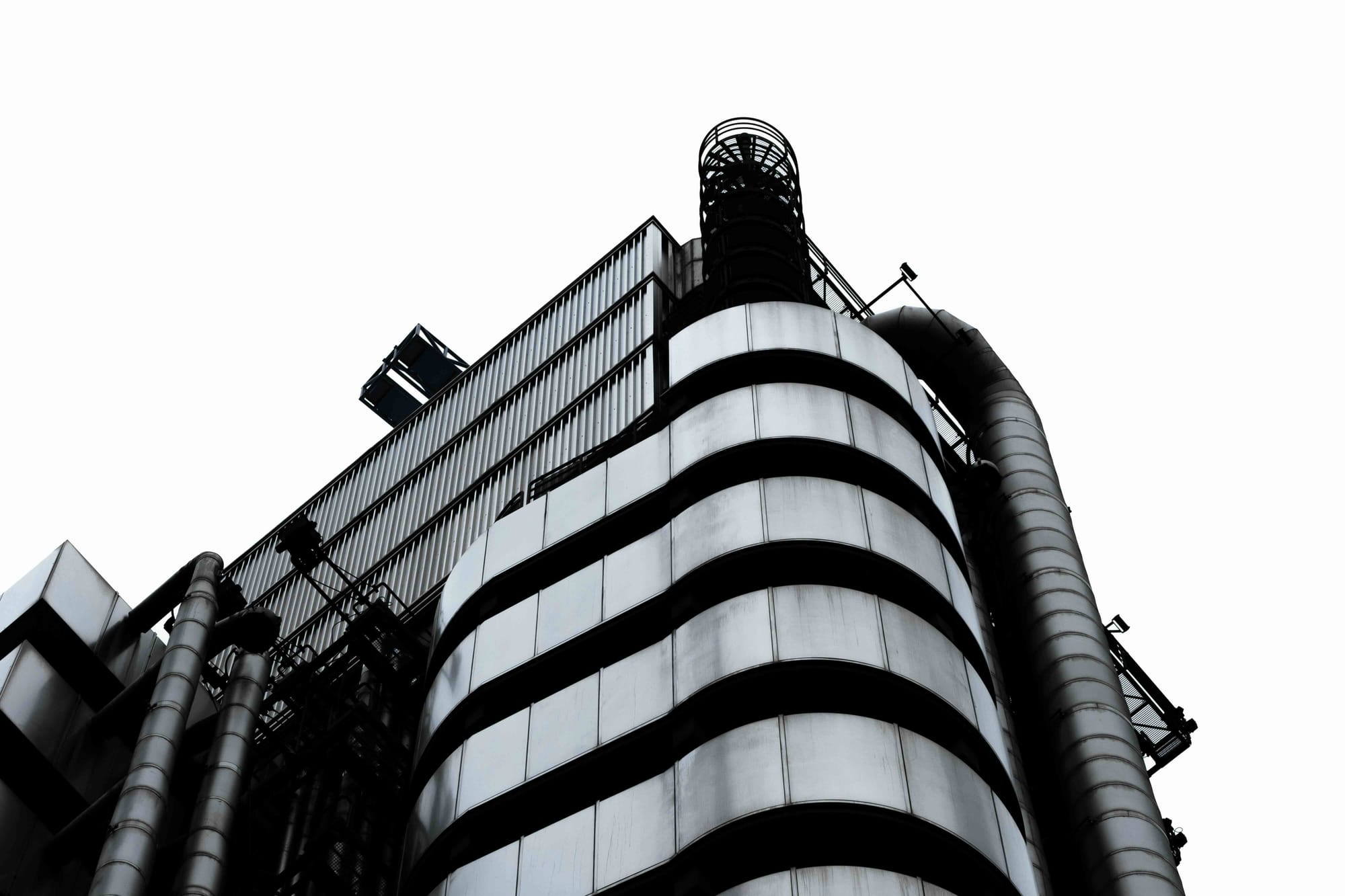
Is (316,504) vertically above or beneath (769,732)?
above

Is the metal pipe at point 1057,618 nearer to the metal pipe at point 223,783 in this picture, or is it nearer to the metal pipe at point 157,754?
the metal pipe at point 223,783

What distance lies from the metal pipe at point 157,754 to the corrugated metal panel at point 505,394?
40.3 ft

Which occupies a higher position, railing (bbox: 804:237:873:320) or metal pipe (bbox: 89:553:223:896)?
railing (bbox: 804:237:873:320)

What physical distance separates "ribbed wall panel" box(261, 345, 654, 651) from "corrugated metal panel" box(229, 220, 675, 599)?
1.07m

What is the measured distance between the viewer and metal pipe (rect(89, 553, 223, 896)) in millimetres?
30906

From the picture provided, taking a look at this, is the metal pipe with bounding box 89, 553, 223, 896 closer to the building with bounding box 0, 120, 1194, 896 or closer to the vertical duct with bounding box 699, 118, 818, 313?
the building with bounding box 0, 120, 1194, 896

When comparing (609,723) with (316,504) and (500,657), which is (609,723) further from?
(316,504)

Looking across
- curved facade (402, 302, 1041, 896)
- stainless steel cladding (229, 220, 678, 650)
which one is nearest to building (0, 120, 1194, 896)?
curved facade (402, 302, 1041, 896)

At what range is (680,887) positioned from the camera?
26.4 meters

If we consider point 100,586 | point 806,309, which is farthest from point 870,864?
point 100,586

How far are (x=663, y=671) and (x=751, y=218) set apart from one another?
66.8ft

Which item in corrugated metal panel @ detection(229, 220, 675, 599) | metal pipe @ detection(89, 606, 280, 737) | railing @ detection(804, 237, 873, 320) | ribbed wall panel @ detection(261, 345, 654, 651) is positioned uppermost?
railing @ detection(804, 237, 873, 320)

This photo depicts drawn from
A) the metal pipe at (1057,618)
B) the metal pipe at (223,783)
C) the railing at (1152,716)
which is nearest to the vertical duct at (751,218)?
the metal pipe at (1057,618)

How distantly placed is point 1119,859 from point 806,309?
51.8 ft
